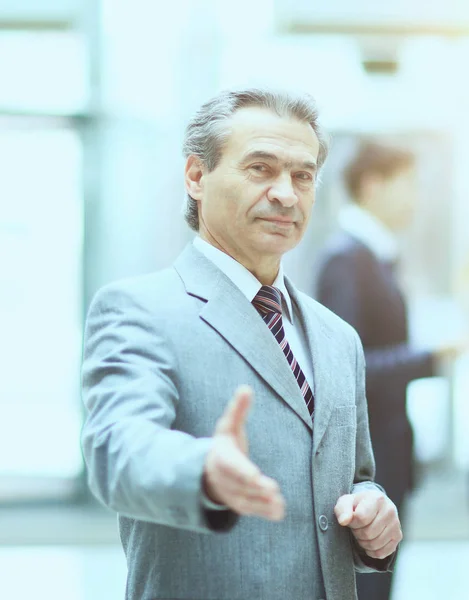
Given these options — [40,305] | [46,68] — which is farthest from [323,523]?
[46,68]

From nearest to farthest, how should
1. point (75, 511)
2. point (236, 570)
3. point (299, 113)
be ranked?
point (236, 570) < point (299, 113) < point (75, 511)

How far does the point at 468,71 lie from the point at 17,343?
2.95 meters

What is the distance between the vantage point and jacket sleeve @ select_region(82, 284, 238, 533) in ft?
3.72

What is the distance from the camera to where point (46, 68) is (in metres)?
4.80

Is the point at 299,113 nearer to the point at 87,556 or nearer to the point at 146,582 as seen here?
the point at 146,582

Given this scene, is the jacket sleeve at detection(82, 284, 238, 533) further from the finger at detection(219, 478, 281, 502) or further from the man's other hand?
the man's other hand

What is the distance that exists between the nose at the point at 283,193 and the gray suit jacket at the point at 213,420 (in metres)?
0.16

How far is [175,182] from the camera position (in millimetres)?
4891

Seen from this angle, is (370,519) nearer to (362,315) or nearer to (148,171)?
(362,315)

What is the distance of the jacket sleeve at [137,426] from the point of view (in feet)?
3.72

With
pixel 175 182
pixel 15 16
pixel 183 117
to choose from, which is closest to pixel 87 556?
pixel 175 182

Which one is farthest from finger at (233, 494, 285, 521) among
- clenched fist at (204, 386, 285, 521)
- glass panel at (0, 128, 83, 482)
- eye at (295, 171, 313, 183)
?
glass panel at (0, 128, 83, 482)

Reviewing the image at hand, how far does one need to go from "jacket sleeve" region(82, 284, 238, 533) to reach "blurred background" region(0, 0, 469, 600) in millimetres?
3392

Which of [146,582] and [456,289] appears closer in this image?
[146,582]
